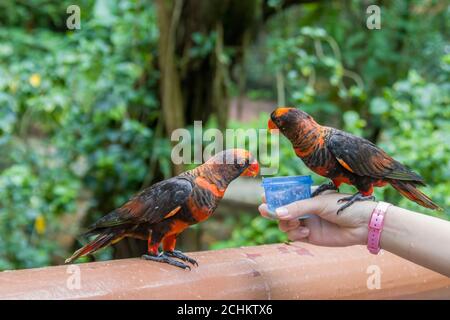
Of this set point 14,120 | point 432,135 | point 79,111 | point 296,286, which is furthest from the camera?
point 79,111

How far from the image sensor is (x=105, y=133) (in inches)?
130

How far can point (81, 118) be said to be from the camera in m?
3.34

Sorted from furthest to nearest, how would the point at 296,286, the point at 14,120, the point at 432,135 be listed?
the point at 14,120
the point at 432,135
the point at 296,286

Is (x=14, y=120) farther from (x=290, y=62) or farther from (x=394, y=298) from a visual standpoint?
(x=394, y=298)

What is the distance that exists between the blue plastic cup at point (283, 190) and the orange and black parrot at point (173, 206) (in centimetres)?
8

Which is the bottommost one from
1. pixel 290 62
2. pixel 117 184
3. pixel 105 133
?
pixel 117 184

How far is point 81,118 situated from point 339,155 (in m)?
2.31

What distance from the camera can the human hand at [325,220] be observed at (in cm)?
136

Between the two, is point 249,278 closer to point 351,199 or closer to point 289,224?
point 289,224

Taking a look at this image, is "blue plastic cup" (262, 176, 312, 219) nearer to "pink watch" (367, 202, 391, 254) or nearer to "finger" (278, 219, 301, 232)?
"finger" (278, 219, 301, 232)

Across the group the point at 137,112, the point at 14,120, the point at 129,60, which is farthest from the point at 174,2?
the point at 14,120

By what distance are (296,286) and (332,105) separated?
8.22 ft
